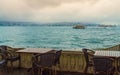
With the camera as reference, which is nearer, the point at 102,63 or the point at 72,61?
the point at 102,63

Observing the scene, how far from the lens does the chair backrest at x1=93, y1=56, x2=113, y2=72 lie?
155 inches

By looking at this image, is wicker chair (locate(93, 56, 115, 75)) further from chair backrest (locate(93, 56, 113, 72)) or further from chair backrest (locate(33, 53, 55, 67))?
chair backrest (locate(33, 53, 55, 67))

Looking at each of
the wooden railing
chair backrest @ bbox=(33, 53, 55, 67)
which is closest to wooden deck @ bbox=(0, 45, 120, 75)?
the wooden railing

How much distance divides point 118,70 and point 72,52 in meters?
1.55

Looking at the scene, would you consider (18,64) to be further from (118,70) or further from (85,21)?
(85,21)

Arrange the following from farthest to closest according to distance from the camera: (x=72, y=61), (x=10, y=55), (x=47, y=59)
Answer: (x=72, y=61)
(x=10, y=55)
(x=47, y=59)

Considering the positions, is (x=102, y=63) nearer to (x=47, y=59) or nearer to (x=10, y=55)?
(x=47, y=59)

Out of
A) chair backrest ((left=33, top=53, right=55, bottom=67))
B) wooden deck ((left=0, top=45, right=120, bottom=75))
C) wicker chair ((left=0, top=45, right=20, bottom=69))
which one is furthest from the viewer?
wooden deck ((left=0, top=45, right=120, bottom=75))

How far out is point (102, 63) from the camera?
3.96 metres

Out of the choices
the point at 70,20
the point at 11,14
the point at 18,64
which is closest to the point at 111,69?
the point at 18,64

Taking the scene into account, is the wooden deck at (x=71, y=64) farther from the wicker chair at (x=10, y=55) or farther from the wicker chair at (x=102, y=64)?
the wicker chair at (x=102, y=64)

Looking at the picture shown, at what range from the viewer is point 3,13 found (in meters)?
11.0

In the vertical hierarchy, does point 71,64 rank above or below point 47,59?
below

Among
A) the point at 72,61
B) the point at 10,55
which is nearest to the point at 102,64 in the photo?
the point at 72,61
